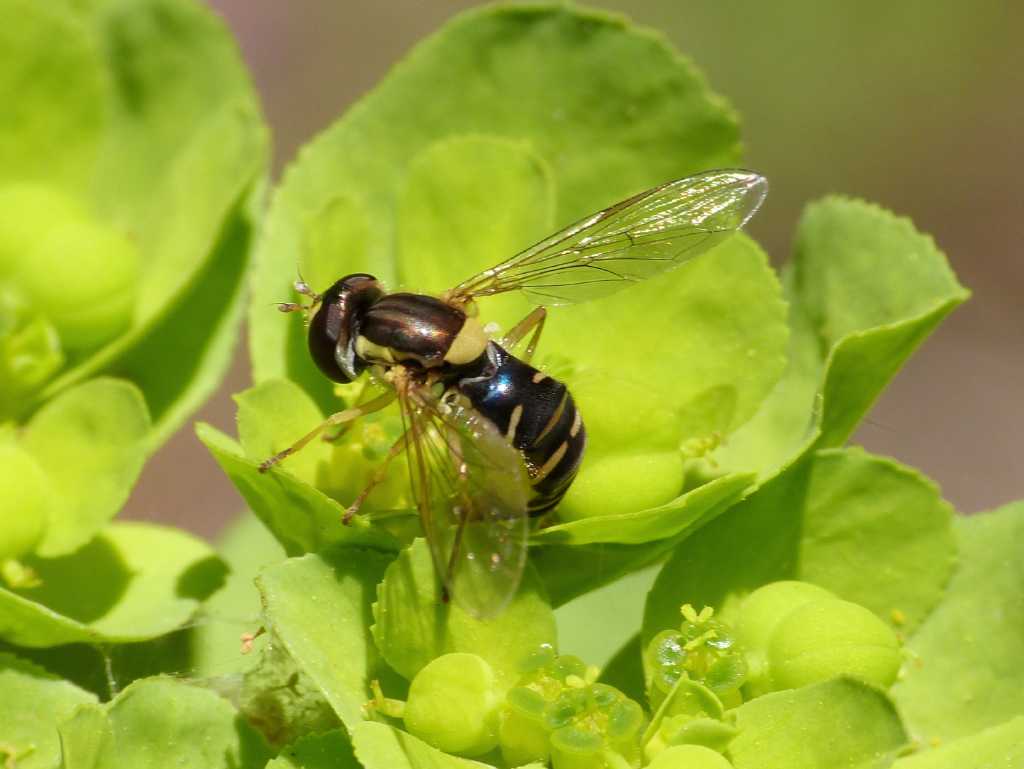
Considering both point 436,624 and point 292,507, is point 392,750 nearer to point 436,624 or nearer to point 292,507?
point 436,624

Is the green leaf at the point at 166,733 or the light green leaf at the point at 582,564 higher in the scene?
the light green leaf at the point at 582,564

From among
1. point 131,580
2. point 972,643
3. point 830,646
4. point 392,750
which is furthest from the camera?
point 131,580

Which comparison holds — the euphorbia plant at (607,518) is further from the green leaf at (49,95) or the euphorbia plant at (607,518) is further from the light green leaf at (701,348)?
the green leaf at (49,95)

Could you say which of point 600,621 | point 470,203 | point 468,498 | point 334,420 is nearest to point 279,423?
point 334,420

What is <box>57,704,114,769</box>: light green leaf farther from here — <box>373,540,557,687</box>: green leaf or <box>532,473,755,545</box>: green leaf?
<box>532,473,755,545</box>: green leaf

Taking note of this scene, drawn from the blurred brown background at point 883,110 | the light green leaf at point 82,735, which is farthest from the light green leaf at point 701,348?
the blurred brown background at point 883,110

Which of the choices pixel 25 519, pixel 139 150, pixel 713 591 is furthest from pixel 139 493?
pixel 713 591
